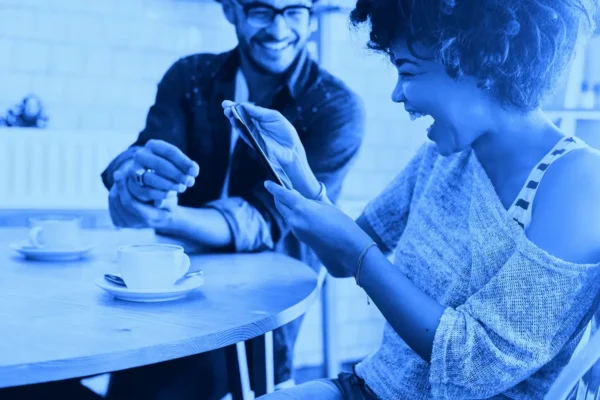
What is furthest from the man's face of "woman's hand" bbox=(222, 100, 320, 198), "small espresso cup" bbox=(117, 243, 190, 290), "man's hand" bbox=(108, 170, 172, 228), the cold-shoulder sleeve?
the cold-shoulder sleeve

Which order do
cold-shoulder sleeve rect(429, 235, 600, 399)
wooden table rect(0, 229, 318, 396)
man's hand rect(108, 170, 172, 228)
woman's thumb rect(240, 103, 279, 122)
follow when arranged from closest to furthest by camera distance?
wooden table rect(0, 229, 318, 396), cold-shoulder sleeve rect(429, 235, 600, 399), woman's thumb rect(240, 103, 279, 122), man's hand rect(108, 170, 172, 228)

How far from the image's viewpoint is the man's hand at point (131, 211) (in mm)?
1501

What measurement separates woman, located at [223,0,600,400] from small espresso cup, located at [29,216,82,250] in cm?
47

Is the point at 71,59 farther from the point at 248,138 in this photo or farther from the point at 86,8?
the point at 248,138

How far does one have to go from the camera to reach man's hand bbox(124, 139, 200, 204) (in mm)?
1389

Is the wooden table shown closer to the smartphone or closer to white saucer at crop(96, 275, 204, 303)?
white saucer at crop(96, 275, 204, 303)

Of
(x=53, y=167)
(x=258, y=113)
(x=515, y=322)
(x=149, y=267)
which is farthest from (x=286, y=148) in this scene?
(x=53, y=167)

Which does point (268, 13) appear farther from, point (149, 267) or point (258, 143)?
point (149, 267)

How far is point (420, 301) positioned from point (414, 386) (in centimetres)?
21

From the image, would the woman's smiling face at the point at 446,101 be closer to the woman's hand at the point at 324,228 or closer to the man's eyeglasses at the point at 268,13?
the woman's hand at the point at 324,228

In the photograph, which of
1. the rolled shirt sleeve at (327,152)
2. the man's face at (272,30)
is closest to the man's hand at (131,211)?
the rolled shirt sleeve at (327,152)

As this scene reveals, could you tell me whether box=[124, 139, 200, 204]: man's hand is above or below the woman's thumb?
below

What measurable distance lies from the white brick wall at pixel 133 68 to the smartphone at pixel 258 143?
1629 mm

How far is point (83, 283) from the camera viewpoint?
42.3 inches
